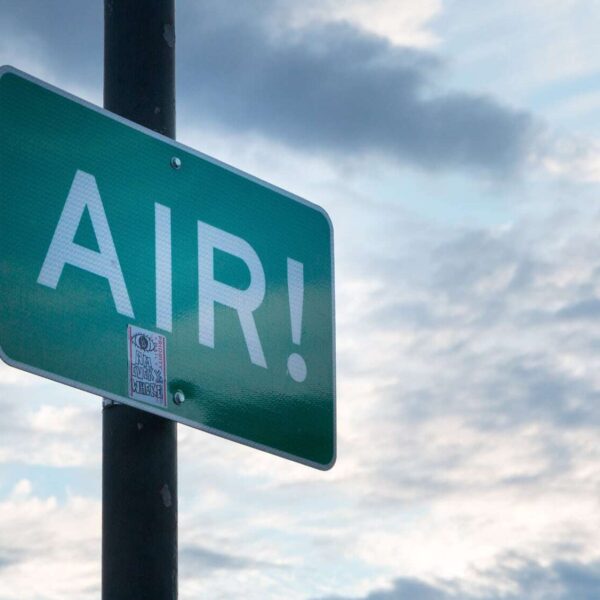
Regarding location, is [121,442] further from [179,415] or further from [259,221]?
[259,221]

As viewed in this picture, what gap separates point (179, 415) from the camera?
3.75 meters

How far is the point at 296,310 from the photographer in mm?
4191

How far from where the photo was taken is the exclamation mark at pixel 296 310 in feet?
13.6

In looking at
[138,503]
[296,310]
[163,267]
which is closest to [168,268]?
[163,267]

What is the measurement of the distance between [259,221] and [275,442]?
0.66m

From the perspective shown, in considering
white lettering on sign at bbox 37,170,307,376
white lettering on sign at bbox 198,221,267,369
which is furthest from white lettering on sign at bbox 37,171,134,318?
white lettering on sign at bbox 198,221,267,369

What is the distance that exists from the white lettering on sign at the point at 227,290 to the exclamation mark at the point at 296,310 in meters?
0.13

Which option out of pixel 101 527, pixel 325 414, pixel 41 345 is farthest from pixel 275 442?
pixel 41 345

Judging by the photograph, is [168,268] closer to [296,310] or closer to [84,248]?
[84,248]

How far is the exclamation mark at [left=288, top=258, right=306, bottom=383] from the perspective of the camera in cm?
413

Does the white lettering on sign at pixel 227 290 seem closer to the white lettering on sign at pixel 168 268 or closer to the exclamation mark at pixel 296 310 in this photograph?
the white lettering on sign at pixel 168 268

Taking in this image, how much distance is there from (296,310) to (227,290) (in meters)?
0.29

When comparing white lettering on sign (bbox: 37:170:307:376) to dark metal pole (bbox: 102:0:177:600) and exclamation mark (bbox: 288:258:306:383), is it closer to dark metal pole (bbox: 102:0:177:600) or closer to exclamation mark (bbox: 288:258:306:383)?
exclamation mark (bbox: 288:258:306:383)

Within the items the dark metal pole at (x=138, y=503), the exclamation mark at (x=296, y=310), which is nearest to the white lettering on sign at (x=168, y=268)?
the exclamation mark at (x=296, y=310)
